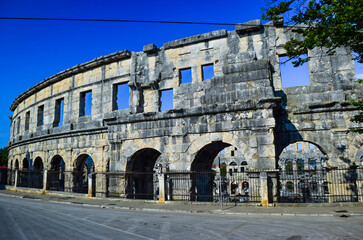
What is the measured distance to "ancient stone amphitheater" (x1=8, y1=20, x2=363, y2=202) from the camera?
34.2 feet

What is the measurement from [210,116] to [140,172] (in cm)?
412

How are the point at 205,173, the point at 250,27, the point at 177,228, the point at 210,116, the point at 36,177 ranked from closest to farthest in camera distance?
A: 1. the point at 177,228
2. the point at 210,116
3. the point at 250,27
4. the point at 205,173
5. the point at 36,177

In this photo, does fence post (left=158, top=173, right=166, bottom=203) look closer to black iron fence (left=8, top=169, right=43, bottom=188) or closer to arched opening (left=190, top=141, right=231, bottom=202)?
arched opening (left=190, top=141, right=231, bottom=202)

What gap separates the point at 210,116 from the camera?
11.0m

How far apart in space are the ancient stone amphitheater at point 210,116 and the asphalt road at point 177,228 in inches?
93.8

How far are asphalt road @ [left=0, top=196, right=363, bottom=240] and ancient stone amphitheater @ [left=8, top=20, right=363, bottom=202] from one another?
238cm

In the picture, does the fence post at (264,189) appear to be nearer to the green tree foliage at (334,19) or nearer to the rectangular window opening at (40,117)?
the green tree foliage at (334,19)

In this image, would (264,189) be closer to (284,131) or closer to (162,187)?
(284,131)

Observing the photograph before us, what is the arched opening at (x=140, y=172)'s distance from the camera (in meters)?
12.7

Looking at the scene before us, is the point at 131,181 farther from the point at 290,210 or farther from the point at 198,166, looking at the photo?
the point at 290,210

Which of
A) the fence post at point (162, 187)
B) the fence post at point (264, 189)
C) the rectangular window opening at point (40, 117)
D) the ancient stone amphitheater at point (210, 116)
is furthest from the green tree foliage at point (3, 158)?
the fence post at point (264, 189)

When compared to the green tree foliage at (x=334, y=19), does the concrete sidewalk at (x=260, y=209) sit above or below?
below

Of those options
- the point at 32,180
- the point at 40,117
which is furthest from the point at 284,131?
the point at 32,180

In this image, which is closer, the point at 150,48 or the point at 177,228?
the point at 177,228
